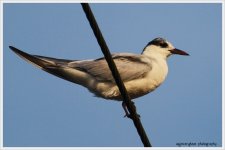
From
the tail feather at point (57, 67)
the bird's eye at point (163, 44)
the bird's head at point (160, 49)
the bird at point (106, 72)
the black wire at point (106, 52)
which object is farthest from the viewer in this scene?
the bird's eye at point (163, 44)

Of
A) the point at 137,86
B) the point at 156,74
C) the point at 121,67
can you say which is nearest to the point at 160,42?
the point at 156,74

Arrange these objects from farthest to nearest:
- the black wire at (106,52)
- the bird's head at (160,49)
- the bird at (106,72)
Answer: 1. the bird's head at (160,49)
2. the bird at (106,72)
3. the black wire at (106,52)

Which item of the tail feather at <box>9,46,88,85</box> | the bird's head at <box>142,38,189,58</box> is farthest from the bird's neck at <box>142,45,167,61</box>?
the tail feather at <box>9,46,88,85</box>

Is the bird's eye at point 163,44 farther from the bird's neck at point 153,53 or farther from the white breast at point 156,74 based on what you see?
the white breast at point 156,74

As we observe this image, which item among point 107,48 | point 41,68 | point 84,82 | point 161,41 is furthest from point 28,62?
point 161,41

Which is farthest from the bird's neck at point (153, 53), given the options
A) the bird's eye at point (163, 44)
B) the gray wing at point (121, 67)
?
the gray wing at point (121, 67)

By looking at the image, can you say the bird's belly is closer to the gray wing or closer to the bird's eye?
the gray wing

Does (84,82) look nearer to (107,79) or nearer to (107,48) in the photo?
(107,79)
